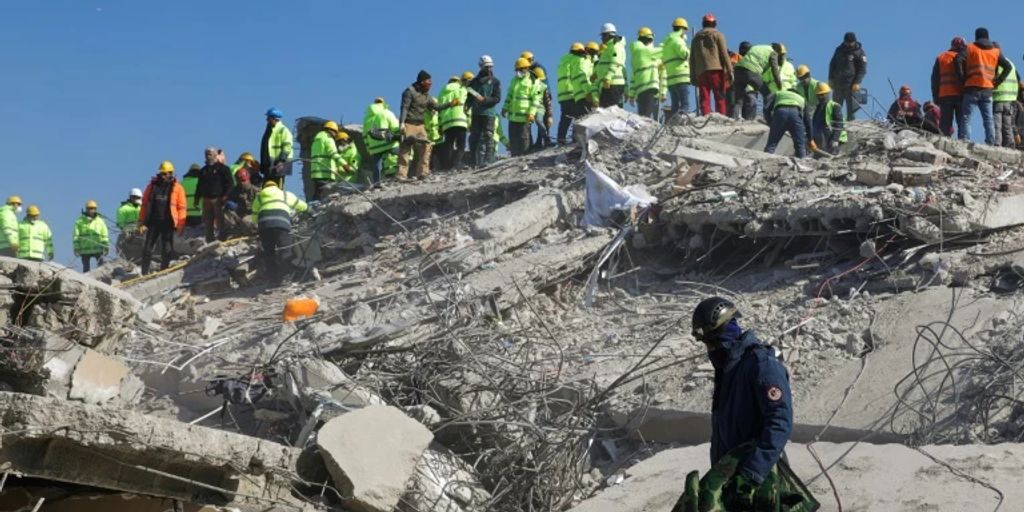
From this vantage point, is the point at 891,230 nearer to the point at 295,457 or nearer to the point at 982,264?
the point at 982,264

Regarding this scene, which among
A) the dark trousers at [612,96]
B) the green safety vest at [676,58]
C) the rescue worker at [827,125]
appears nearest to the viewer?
the rescue worker at [827,125]

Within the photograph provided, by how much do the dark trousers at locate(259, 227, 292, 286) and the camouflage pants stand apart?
1080 centimetres

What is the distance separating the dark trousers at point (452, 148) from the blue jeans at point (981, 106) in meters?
6.08

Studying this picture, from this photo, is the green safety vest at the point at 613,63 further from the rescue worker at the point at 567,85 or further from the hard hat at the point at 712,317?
the hard hat at the point at 712,317

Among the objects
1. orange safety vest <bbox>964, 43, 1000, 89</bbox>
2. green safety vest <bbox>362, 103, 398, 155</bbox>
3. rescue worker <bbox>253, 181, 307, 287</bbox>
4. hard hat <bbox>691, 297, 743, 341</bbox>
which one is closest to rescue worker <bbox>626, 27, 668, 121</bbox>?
green safety vest <bbox>362, 103, 398, 155</bbox>

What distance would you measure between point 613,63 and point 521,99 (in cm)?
126

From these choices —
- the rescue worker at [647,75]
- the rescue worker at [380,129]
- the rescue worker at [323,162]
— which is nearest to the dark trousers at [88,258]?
the rescue worker at [323,162]

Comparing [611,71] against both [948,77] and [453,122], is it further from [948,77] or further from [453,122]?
[948,77]

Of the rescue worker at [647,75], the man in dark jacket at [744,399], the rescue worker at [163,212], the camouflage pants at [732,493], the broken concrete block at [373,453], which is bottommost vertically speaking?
the broken concrete block at [373,453]

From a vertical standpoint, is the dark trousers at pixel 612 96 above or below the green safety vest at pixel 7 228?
above

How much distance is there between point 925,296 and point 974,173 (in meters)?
2.77

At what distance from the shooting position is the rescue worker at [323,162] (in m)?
18.6

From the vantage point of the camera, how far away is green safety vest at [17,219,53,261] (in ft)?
65.5

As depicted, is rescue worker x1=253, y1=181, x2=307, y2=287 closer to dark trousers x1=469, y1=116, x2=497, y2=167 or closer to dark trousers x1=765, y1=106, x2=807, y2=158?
dark trousers x1=469, y1=116, x2=497, y2=167
